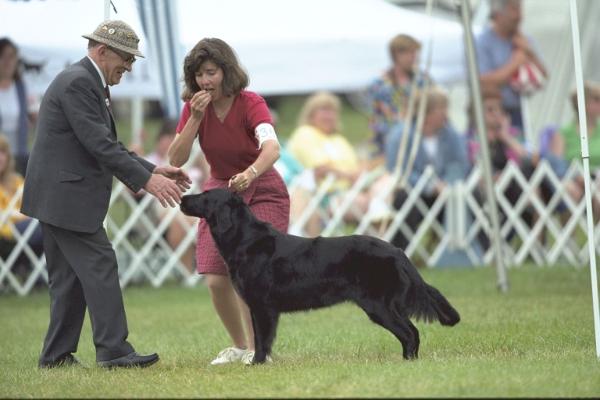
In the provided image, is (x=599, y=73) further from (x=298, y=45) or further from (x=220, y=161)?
(x=220, y=161)

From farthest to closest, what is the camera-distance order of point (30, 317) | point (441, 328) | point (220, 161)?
1. point (30, 317)
2. point (441, 328)
3. point (220, 161)

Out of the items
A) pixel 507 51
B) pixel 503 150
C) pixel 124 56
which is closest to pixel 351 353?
pixel 124 56

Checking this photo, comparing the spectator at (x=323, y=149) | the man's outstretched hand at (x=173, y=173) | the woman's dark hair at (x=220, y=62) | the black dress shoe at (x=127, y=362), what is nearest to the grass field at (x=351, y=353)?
the black dress shoe at (x=127, y=362)

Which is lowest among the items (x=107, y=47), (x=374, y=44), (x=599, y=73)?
(x=599, y=73)

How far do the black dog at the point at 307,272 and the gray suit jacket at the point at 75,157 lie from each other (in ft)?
1.47

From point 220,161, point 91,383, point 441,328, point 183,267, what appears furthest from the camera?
point 183,267

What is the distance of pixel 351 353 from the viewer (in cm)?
629

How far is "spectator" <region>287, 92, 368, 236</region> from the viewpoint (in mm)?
11727

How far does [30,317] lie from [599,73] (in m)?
8.62

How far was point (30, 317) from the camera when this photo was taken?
9125 mm

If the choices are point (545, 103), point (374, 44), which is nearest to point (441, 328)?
point (374, 44)

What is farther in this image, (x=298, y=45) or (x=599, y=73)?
(x=599, y=73)

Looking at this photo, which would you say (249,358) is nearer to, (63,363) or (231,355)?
(231,355)

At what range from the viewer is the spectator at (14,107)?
11.3 metres
